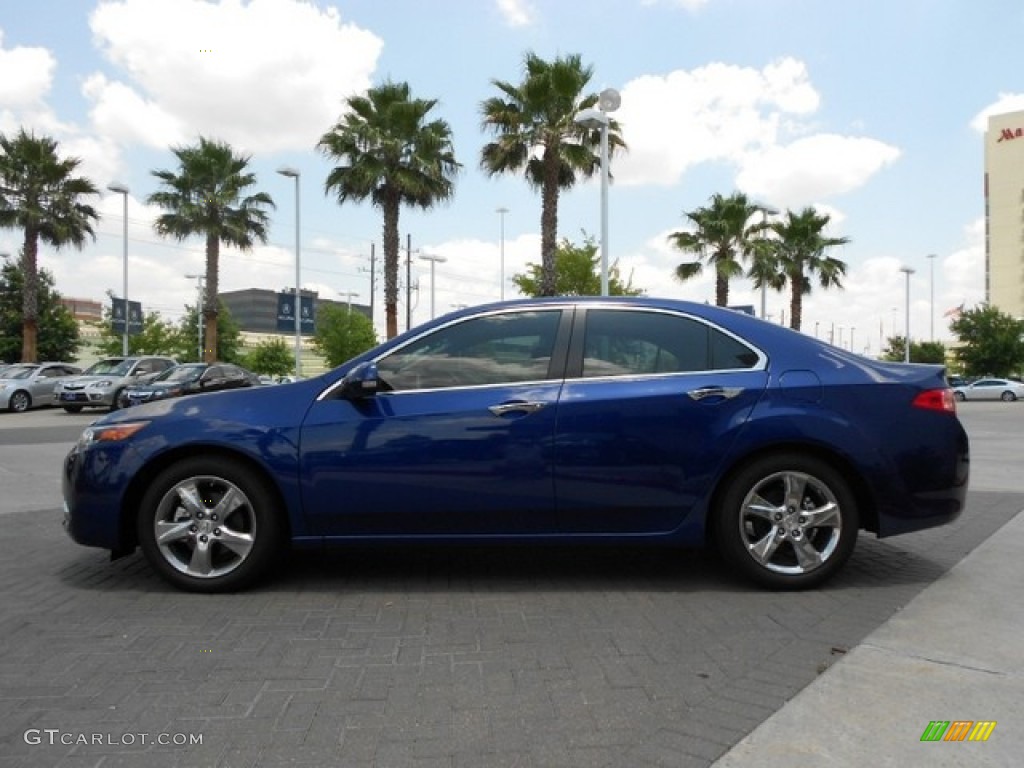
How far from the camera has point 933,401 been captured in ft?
14.3

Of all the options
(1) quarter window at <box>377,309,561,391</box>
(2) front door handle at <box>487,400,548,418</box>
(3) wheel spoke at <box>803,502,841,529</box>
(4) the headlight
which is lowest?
(3) wheel spoke at <box>803,502,841,529</box>

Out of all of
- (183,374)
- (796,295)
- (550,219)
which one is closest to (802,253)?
(796,295)

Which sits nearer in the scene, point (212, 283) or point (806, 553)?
point (806, 553)

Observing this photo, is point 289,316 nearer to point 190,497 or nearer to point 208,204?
point 208,204

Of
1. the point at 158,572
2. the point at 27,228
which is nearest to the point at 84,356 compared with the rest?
the point at 27,228

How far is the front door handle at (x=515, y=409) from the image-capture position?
4.21 meters

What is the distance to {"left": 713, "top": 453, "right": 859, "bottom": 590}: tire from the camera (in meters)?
4.28

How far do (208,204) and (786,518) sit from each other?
110ft

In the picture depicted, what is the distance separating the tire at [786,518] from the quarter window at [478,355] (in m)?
1.23

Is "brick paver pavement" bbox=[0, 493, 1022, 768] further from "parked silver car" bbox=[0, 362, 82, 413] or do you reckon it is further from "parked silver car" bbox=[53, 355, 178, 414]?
"parked silver car" bbox=[0, 362, 82, 413]

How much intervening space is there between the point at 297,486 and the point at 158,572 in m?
0.95

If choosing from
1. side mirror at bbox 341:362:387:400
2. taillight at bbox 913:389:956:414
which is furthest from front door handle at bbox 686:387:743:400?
side mirror at bbox 341:362:387:400

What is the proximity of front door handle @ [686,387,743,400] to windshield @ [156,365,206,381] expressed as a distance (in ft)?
68.1

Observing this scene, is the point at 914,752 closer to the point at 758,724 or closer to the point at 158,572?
the point at 758,724
